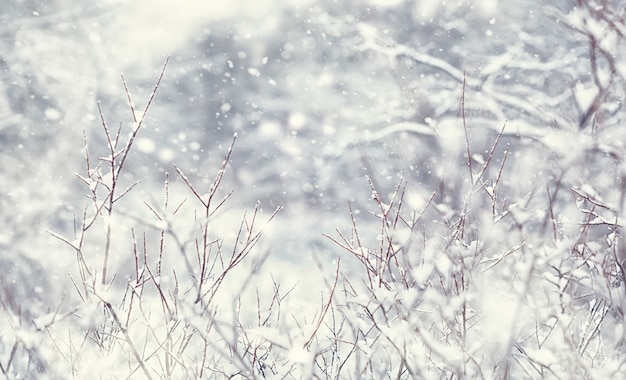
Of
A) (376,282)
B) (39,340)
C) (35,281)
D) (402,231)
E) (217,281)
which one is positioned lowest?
(35,281)

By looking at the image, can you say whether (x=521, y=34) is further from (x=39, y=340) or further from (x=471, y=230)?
(x=39, y=340)

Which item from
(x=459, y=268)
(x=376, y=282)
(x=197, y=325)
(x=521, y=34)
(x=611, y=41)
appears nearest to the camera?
(x=197, y=325)

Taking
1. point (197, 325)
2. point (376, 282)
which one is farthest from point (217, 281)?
point (376, 282)

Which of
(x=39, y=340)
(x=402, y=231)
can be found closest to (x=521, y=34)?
(x=402, y=231)

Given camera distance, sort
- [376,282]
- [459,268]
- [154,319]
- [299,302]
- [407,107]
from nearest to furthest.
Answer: [376,282], [459,268], [154,319], [299,302], [407,107]

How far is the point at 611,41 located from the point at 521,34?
4588mm

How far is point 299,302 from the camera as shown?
3607 millimetres

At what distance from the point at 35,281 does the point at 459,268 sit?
7184mm

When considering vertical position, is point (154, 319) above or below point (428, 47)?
below

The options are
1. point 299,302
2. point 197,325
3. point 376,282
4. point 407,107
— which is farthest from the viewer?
point 407,107

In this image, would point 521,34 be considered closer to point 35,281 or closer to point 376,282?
point 376,282

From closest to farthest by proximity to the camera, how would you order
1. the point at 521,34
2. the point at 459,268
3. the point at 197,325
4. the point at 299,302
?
1. the point at 197,325
2. the point at 459,268
3. the point at 299,302
4. the point at 521,34

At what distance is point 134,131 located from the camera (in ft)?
5.74

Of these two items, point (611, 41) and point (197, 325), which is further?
point (611, 41)
